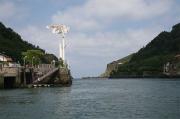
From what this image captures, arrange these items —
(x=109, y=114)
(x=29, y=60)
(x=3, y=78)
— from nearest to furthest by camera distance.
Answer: (x=109, y=114)
(x=3, y=78)
(x=29, y=60)

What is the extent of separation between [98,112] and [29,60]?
10081cm

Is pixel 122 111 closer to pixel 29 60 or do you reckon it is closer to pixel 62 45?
pixel 62 45

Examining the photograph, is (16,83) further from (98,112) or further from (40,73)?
(98,112)

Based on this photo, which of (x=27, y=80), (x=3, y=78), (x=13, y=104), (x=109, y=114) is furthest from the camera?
(x=27, y=80)

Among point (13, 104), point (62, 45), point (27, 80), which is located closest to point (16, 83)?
point (27, 80)

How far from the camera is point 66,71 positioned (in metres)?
142

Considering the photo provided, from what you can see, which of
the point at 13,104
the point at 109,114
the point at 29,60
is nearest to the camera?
the point at 109,114

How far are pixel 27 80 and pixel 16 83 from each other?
20.1ft

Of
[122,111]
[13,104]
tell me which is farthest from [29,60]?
[122,111]

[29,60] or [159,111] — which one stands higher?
[29,60]

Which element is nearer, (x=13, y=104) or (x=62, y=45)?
(x=13, y=104)

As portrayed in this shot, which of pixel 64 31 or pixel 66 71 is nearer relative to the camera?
pixel 66 71

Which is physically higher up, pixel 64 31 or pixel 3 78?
pixel 64 31

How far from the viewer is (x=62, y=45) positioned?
153250mm
